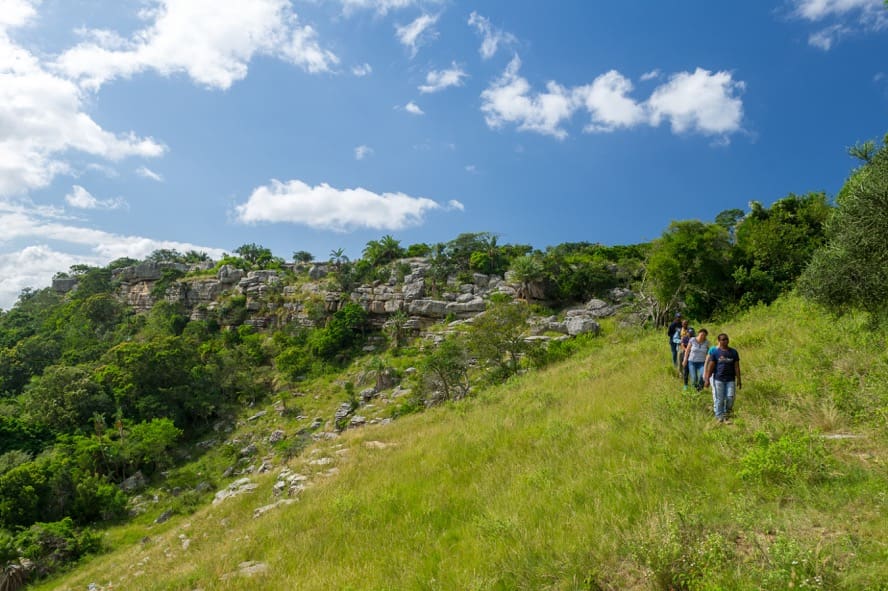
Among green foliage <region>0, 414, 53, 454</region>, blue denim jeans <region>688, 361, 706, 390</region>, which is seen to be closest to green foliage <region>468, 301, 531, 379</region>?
blue denim jeans <region>688, 361, 706, 390</region>

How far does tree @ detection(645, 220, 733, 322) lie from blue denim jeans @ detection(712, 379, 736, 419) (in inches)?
789

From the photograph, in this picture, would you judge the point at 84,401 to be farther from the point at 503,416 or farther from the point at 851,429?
the point at 851,429

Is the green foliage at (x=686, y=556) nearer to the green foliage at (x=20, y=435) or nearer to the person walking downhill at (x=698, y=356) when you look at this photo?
the person walking downhill at (x=698, y=356)

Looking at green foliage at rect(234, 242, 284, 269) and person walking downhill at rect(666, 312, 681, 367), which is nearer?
person walking downhill at rect(666, 312, 681, 367)

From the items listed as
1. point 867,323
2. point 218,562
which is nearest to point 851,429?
point 867,323

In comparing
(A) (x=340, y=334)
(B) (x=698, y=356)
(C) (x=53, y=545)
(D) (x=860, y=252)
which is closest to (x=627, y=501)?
(B) (x=698, y=356)

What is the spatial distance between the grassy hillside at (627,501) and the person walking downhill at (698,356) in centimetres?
50

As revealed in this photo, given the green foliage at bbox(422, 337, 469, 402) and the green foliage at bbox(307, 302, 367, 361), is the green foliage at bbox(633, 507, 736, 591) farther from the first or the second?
the green foliage at bbox(307, 302, 367, 361)

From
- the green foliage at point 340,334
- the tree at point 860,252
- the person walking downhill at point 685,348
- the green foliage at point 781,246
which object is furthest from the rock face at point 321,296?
the person walking downhill at point 685,348

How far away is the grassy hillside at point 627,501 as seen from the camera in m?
3.11

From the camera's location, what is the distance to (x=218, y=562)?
6.46 meters

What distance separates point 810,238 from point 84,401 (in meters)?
56.0

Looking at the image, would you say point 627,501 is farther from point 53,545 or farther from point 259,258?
point 259,258

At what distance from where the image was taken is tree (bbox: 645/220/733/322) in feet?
76.2
